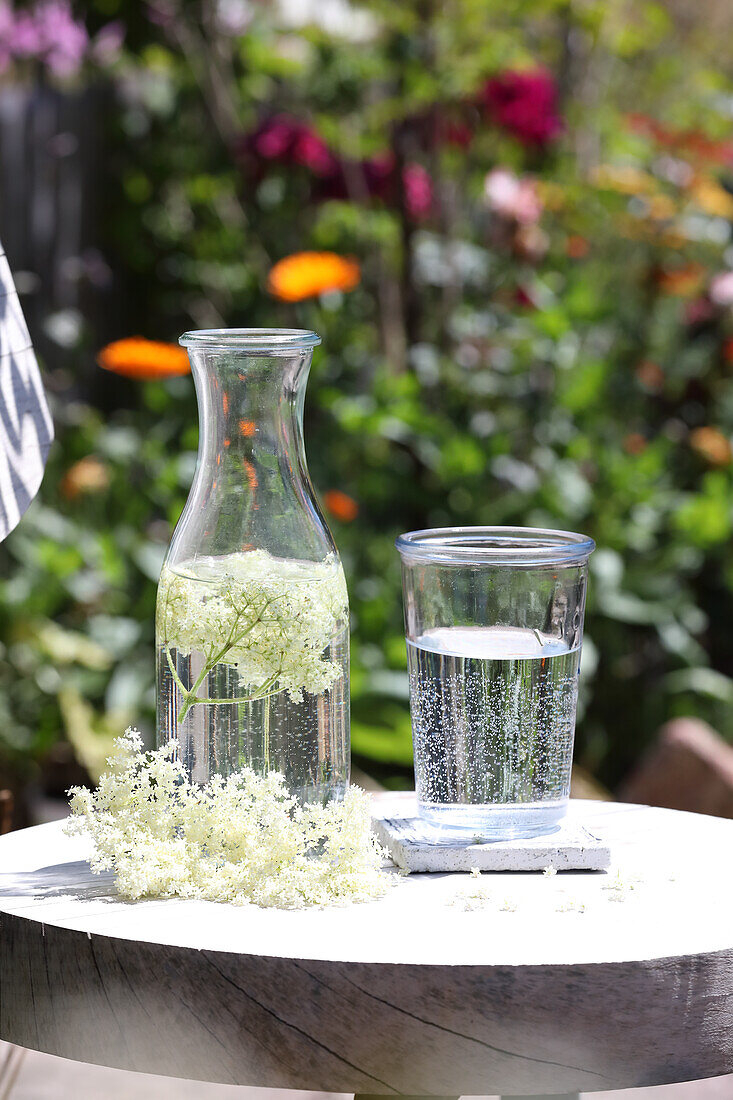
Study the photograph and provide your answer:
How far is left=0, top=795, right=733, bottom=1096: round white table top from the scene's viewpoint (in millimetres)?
861

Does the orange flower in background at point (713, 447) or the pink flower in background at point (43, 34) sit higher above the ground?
the pink flower in background at point (43, 34)

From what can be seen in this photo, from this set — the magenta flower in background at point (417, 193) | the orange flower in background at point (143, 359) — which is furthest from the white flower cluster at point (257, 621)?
the magenta flower in background at point (417, 193)

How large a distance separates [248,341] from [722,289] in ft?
10.2

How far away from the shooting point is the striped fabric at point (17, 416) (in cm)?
111

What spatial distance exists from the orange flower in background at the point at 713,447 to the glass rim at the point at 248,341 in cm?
292

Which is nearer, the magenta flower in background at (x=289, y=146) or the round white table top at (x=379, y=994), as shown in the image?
the round white table top at (x=379, y=994)

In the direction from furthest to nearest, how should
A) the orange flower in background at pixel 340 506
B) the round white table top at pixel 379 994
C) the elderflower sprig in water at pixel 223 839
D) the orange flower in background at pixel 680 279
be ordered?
the orange flower in background at pixel 680 279, the orange flower in background at pixel 340 506, the elderflower sprig in water at pixel 223 839, the round white table top at pixel 379 994

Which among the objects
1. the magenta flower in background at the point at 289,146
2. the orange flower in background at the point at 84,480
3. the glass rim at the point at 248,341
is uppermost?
the magenta flower in background at the point at 289,146

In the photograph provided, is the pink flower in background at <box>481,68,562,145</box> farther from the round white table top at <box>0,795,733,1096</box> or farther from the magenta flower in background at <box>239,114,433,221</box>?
the round white table top at <box>0,795,733,1096</box>

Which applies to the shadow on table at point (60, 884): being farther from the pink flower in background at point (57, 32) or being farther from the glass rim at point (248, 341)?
the pink flower in background at point (57, 32)

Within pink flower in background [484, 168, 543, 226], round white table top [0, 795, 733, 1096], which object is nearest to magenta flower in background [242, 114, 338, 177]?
pink flower in background [484, 168, 543, 226]

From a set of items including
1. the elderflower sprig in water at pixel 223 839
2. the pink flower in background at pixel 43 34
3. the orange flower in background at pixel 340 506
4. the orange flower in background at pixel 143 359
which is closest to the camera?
the elderflower sprig in water at pixel 223 839

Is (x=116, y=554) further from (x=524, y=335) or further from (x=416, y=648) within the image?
(x=416, y=648)

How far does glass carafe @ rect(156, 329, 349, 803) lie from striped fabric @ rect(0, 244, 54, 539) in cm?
13
